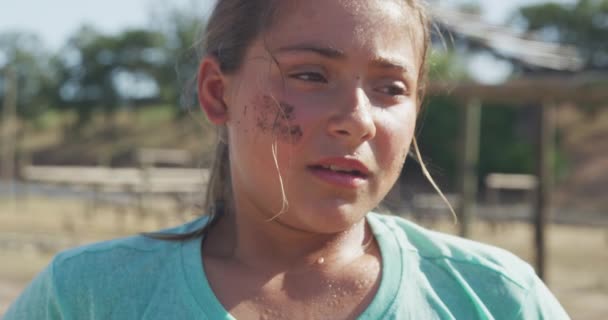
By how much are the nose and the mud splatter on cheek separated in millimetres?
59

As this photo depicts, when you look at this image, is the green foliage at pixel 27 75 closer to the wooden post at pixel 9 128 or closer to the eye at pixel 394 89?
the wooden post at pixel 9 128

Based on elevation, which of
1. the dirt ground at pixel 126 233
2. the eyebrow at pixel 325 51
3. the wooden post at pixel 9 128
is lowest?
the wooden post at pixel 9 128

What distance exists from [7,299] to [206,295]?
525 centimetres

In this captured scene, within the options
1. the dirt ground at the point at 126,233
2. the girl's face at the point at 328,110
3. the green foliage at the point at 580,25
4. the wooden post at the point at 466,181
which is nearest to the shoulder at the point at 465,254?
the girl's face at the point at 328,110

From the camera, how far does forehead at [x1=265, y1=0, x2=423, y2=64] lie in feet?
3.96

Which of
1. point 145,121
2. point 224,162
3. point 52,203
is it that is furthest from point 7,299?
point 145,121

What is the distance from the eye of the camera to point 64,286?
124 centimetres

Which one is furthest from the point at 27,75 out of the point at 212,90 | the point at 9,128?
the point at 212,90

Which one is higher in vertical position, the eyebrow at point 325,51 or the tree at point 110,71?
the eyebrow at point 325,51

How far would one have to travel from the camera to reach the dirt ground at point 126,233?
686cm

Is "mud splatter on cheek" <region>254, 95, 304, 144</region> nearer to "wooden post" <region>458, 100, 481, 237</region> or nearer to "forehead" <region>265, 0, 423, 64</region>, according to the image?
"forehead" <region>265, 0, 423, 64</region>

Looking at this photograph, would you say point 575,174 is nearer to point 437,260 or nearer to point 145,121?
point 145,121

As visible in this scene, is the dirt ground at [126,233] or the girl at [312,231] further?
the dirt ground at [126,233]

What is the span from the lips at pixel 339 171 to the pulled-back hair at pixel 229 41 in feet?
0.82
